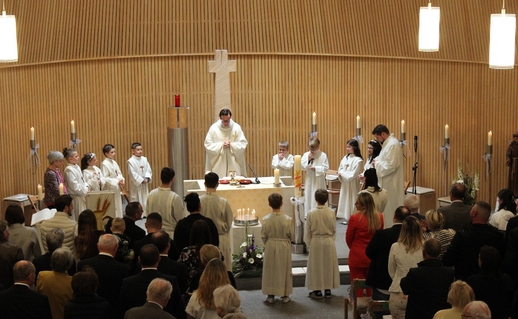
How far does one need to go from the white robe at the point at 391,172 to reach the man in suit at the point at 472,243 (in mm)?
4590

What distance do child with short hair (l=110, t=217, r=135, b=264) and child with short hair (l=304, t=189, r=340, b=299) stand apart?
9.11ft

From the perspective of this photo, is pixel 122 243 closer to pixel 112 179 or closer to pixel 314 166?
pixel 112 179

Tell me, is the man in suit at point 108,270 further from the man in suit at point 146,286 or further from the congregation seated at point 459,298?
the congregation seated at point 459,298

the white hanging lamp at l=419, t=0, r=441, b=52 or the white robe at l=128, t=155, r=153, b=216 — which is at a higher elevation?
the white hanging lamp at l=419, t=0, r=441, b=52

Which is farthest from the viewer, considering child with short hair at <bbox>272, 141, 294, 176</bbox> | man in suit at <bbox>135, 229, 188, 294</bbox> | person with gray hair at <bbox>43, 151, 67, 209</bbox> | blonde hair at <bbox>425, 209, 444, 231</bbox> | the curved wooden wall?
the curved wooden wall

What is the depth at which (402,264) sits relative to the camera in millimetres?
7516

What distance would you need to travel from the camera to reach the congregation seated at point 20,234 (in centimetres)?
815

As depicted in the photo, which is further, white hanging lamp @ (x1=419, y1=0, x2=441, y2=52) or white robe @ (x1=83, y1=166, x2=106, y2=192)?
white robe @ (x1=83, y1=166, x2=106, y2=192)

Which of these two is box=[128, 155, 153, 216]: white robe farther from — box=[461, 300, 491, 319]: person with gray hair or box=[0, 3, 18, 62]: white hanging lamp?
box=[461, 300, 491, 319]: person with gray hair

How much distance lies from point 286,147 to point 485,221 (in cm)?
622

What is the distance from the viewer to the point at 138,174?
13.7m

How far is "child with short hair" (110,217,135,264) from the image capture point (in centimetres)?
756

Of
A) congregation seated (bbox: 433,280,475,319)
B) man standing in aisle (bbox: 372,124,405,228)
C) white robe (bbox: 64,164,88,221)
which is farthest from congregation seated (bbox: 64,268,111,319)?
man standing in aisle (bbox: 372,124,405,228)

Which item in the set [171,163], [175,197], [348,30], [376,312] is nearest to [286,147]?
[171,163]
